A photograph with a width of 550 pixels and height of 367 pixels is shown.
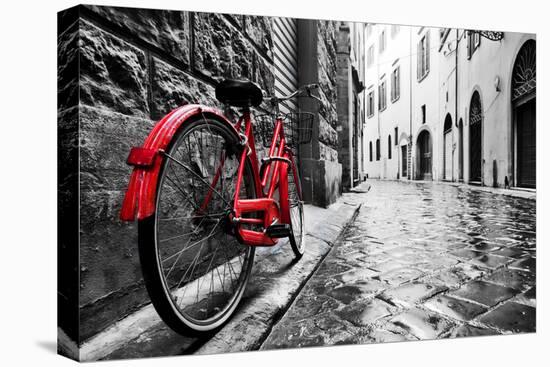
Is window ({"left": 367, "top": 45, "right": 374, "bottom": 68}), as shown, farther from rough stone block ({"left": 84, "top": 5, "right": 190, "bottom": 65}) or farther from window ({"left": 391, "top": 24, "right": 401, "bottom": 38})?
rough stone block ({"left": 84, "top": 5, "right": 190, "bottom": 65})

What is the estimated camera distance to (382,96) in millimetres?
2424

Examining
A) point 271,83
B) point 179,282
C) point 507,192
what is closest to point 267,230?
point 179,282

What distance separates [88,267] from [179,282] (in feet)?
1.13

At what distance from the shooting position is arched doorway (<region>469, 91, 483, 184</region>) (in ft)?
8.13

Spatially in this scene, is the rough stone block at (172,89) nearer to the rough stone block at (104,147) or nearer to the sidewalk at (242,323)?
the rough stone block at (104,147)

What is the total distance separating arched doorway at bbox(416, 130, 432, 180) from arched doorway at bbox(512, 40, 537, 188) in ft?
1.51

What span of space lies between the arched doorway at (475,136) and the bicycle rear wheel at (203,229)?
1481 mm

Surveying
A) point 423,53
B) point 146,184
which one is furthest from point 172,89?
point 423,53

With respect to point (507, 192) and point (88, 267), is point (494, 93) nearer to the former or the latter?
point (507, 192)

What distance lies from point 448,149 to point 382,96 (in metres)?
0.52

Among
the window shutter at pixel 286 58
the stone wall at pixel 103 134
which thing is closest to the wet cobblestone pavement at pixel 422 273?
the stone wall at pixel 103 134

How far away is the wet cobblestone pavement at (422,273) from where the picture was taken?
176 cm

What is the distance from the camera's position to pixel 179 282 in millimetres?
1524

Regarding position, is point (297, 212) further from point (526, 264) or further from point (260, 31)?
point (526, 264)
